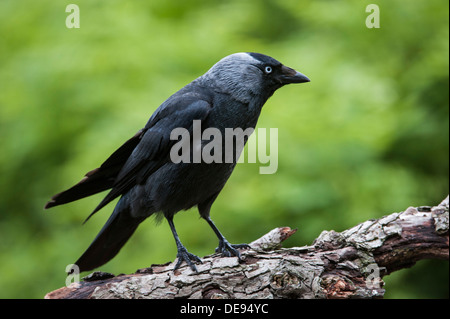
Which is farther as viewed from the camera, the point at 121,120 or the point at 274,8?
the point at 274,8

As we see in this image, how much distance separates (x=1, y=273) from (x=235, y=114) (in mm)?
3762

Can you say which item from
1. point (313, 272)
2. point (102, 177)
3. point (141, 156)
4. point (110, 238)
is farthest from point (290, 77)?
point (110, 238)

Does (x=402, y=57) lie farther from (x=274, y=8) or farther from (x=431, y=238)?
(x=431, y=238)

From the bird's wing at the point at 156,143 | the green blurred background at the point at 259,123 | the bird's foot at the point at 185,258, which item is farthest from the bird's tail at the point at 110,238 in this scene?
the bird's foot at the point at 185,258

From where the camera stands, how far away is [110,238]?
4637 mm

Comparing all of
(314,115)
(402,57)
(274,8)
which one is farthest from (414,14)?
(274,8)

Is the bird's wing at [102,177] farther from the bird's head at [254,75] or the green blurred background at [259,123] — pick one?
the green blurred background at [259,123]

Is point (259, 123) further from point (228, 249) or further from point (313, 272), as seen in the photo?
point (313, 272)

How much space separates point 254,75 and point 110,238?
184 cm

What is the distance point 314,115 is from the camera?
5633mm

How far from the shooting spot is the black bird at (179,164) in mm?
4148

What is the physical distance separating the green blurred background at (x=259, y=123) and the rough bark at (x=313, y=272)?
1247 mm

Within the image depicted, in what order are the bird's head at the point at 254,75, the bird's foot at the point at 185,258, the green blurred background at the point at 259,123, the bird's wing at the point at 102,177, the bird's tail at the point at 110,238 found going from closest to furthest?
1. the bird's foot at the point at 185,258
2. the bird's head at the point at 254,75
3. the bird's wing at the point at 102,177
4. the bird's tail at the point at 110,238
5. the green blurred background at the point at 259,123
